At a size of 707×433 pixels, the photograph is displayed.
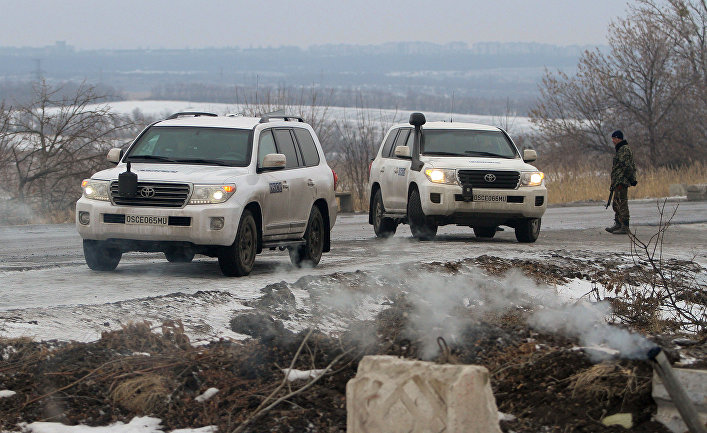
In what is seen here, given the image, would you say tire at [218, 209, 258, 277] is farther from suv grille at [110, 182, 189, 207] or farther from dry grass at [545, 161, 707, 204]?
dry grass at [545, 161, 707, 204]

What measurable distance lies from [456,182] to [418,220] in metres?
0.91

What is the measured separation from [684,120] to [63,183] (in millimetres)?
24335

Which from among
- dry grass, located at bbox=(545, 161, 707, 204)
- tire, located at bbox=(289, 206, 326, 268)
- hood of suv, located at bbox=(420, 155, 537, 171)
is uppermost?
hood of suv, located at bbox=(420, 155, 537, 171)

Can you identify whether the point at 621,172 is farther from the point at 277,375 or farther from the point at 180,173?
the point at 277,375

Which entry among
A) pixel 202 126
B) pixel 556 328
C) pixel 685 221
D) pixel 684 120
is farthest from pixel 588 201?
pixel 556 328

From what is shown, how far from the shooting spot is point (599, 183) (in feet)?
112

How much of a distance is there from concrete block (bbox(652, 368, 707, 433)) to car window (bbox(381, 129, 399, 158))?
465 inches

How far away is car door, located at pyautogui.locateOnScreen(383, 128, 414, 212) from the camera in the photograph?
16781mm

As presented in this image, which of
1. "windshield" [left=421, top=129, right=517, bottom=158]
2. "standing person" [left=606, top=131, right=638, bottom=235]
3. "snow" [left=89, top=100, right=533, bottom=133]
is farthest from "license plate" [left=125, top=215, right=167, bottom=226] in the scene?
"standing person" [left=606, top=131, right=638, bottom=235]

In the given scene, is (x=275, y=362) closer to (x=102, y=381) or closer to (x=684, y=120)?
(x=102, y=381)

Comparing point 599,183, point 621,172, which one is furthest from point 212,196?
point 599,183

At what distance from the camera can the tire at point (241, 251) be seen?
11162mm

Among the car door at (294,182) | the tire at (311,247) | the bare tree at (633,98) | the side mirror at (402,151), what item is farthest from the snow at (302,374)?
the bare tree at (633,98)

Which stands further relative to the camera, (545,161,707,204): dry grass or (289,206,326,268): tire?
(545,161,707,204): dry grass
